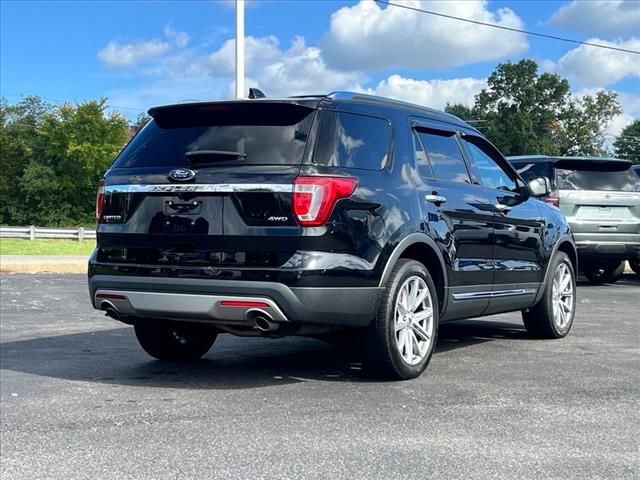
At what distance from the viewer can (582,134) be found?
82.4 meters

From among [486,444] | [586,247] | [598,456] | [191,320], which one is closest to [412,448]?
[486,444]

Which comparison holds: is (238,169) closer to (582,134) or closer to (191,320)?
(191,320)

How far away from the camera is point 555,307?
298 inches

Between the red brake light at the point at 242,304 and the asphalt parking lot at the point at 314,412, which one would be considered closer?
the asphalt parking lot at the point at 314,412

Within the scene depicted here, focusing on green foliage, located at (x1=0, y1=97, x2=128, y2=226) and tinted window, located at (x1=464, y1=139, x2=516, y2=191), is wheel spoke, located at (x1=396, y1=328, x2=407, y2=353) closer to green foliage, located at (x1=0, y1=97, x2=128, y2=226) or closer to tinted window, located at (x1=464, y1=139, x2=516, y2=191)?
tinted window, located at (x1=464, y1=139, x2=516, y2=191)

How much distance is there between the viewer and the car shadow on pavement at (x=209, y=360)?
573 cm

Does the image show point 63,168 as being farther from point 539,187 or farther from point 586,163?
point 539,187

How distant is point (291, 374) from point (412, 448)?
6.50 feet

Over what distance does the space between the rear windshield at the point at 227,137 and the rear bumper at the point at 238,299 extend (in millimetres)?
788

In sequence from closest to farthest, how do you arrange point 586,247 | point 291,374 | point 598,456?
point 598,456 → point 291,374 → point 586,247

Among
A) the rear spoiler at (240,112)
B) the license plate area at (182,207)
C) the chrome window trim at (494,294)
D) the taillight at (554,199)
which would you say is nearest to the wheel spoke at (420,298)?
the chrome window trim at (494,294)

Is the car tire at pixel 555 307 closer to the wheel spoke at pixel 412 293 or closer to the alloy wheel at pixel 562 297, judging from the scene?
the alloy wheel at pixel 562 297

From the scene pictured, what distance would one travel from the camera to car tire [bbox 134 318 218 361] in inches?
244

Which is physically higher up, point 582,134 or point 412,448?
point 582,134
